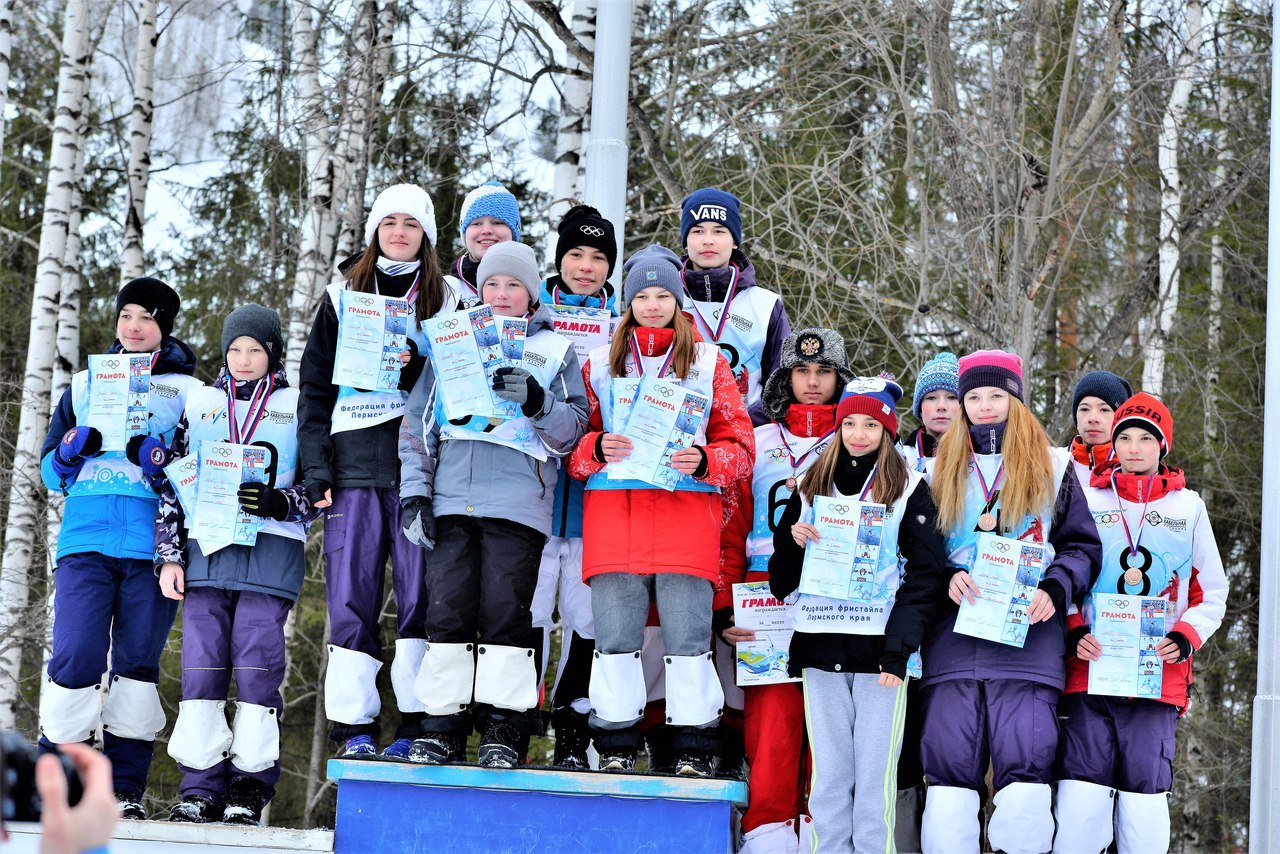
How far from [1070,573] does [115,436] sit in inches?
155

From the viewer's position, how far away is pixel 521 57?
10.7m

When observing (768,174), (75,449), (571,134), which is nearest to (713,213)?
(75,449)

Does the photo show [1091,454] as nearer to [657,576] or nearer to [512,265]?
[657,576]

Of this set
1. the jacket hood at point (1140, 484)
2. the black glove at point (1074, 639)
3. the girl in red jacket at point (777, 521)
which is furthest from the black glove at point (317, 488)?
the jacket hood at point (1140, 484)

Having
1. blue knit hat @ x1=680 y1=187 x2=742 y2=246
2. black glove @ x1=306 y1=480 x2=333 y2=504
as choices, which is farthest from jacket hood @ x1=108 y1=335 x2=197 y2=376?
blue knit hat @ x1=680 y1=187 x2=742 y2=246

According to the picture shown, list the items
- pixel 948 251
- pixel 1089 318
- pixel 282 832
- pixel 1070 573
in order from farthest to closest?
1. pixel 1089 318
2. pixel 948 251
3. pixel 1070 573
4. pixel 282 832

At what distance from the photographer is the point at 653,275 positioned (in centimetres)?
556

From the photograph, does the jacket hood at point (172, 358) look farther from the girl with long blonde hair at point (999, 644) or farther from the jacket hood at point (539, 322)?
the girl with long blonde hair at point (999, 644)

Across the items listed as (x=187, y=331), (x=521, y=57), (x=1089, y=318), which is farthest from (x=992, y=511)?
(x=187, y=331)

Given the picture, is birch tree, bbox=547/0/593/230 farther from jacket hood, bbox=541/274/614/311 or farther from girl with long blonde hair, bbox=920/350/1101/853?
girl with long blonde hair, bbox=920/350/1101/853

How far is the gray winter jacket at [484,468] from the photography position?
526 cm

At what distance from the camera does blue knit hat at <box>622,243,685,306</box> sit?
5.57 m

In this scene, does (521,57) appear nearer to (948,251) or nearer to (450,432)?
(948,251)

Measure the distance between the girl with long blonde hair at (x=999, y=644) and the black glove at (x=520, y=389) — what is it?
5.29 feet
